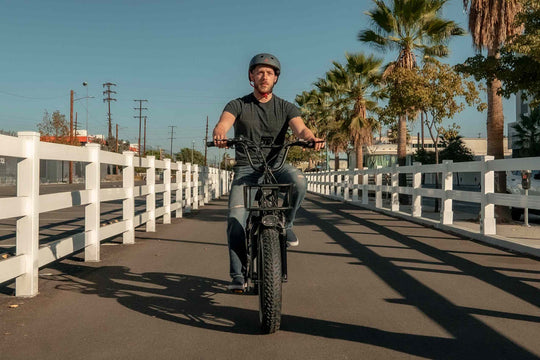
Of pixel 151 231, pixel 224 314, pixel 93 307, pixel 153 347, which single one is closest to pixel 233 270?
pixel 224 314

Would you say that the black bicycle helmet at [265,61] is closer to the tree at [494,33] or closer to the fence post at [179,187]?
the fence post at [179,187]

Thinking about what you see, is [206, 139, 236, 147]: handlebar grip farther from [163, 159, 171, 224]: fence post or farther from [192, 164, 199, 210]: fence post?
[192, 164, 199, 210]: fence post

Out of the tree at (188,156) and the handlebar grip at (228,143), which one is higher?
the tree at (188,156)

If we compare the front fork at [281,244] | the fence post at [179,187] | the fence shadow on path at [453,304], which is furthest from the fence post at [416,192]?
the front fork at [281,244]

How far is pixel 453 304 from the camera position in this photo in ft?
16.2

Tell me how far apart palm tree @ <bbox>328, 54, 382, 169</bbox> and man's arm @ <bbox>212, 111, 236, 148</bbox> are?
28794mm

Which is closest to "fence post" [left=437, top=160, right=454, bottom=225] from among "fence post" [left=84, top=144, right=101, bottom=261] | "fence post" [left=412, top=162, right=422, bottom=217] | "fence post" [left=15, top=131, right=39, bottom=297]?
"fence post" [left=412, top=162, right=422, bottom=217]

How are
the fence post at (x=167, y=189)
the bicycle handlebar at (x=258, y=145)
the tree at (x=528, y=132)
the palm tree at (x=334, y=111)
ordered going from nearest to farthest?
the bicycle handlebar at (x=258, y=145) < the fence post at (x=167, y=189) < the palm tree at (x=334, y=111) < the tree at (x=528, y=132)

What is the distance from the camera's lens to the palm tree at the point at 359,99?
108 ft

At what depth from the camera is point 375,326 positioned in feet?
13.8

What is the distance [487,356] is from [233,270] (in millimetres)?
1931

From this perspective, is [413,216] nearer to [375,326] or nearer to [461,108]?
[461,108]

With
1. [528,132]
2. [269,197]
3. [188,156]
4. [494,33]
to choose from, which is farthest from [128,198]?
[188,156]

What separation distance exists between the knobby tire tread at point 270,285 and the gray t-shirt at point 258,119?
1033mm
